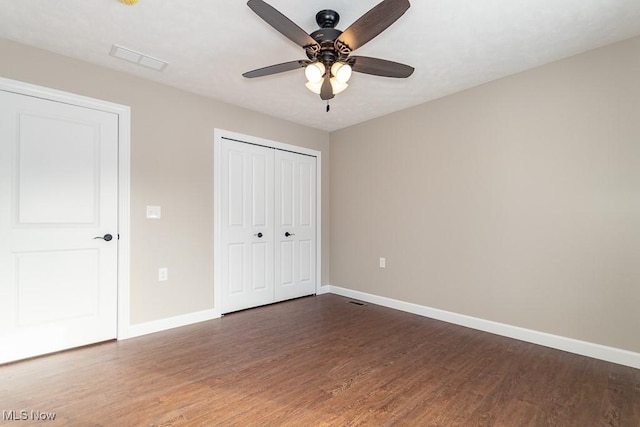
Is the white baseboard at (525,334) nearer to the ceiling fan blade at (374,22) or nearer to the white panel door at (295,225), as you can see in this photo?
the white panel door at (295,225)

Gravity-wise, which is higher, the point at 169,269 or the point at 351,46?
the point at 351,46

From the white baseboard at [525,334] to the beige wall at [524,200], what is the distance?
0.20 feet

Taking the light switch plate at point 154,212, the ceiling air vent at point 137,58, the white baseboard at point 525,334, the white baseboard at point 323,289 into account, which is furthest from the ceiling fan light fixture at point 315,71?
the white baseboard at point 323,289

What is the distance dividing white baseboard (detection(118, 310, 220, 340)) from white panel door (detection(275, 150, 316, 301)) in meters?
0.99

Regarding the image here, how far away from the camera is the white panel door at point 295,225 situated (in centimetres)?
418

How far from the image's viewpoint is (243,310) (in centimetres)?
377

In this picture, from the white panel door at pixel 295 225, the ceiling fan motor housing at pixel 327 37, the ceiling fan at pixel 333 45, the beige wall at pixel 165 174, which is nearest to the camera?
the ceiling fan at pixel 333 45

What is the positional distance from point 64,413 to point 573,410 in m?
3.00

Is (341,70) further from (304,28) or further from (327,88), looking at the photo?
(304,28)

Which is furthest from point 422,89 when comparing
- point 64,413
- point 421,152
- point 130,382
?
point 64,413

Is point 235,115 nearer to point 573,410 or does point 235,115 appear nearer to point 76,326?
point 76,326

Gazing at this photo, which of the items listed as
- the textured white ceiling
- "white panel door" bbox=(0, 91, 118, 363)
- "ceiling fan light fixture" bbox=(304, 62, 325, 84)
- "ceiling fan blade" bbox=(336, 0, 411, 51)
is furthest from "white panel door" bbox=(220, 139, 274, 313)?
"ceiling fan blade" bbox=(336, 0, 411, 51)

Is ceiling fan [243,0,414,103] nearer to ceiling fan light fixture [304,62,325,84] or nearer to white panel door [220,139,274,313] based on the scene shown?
ceiling fan light fixture [304,62,325,84]

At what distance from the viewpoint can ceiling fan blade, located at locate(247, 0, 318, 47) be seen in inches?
63.7
